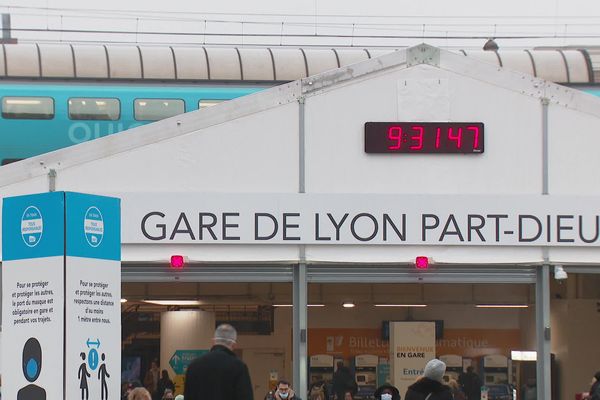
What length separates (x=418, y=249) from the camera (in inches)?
654

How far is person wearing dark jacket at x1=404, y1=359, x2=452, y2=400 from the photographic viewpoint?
989 cm

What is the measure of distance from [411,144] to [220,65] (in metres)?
10.1

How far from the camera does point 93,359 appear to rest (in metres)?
10.3

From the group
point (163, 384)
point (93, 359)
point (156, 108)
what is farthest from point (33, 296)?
point (156, 108)

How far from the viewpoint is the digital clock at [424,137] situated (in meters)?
16.7

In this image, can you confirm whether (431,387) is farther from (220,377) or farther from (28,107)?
(28,107)

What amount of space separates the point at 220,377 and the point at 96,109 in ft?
57.1

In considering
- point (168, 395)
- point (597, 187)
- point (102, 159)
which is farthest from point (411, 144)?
point (168, 395)

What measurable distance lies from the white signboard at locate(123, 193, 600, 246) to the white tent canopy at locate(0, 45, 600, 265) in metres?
0.02

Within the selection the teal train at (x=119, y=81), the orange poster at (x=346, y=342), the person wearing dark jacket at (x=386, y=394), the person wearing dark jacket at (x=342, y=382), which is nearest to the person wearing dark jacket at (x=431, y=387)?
the person wearing dark jacket at (x=386, y=394)

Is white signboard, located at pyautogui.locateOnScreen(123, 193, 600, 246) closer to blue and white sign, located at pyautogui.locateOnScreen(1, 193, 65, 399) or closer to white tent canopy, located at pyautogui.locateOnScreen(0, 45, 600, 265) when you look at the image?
white tent canopy, located at pyautogui.locateOnScreen(0, 45, 600, 265)

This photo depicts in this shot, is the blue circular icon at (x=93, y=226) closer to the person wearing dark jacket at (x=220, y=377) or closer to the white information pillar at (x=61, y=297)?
the white information pillar at (x=61, y=297)

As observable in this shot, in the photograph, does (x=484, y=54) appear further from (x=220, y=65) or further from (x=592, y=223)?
(x=592, y=223)

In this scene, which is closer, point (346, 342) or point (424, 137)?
point (424, 137)
